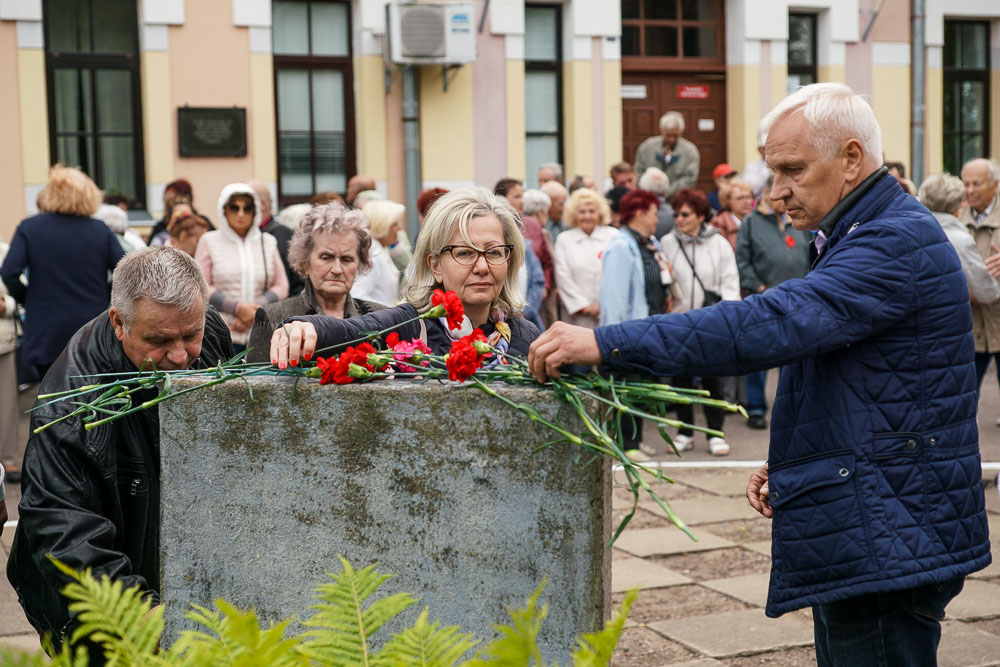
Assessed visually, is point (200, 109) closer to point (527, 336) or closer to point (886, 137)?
point (886, 137)

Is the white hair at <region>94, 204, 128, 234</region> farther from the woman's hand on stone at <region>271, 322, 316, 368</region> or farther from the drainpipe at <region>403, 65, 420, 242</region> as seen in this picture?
the woman's hand on stone at <region>271, 322, 316, 368</region>

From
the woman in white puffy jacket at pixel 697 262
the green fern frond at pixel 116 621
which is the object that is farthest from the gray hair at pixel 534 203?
the green fern frond at pixel 116 621

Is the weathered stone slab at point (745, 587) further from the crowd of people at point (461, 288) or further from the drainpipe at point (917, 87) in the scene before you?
the drainpipe at point (917, 87)

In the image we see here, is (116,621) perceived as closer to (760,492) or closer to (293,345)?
(293,345)

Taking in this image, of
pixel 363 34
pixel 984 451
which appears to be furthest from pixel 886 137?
pixel 984 451

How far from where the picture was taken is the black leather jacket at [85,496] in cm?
270

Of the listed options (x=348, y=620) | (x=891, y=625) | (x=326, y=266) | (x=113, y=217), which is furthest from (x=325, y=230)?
(x=113, y=217)

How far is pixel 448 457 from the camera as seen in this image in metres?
2.34

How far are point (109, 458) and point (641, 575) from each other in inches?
133

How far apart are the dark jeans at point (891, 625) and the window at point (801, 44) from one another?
14.3m

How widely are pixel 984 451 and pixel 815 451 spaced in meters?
6.33

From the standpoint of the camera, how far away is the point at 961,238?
7.45 m

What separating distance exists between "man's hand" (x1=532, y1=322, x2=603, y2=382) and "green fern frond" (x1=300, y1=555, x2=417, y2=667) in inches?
36.4

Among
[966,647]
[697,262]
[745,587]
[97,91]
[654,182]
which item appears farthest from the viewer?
[97,91]
